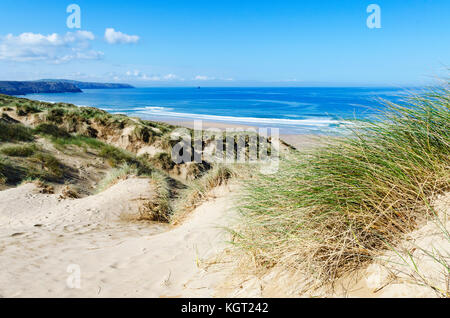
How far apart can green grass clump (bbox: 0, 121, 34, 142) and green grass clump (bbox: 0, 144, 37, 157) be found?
1.27 meters

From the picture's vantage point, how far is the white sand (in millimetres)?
3484

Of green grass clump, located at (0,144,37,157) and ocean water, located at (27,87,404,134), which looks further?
A: green grass clump, located at (0,144,37,157)

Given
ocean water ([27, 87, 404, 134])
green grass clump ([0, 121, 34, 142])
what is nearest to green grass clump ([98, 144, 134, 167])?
green grass clump ([0, 121, 34, 142])

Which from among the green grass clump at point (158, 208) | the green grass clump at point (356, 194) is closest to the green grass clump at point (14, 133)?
the green grass clump at point (158, 208)

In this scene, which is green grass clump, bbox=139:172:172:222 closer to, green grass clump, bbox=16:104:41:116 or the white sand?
the white sand

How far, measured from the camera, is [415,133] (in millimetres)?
3084

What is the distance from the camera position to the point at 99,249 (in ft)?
16.2

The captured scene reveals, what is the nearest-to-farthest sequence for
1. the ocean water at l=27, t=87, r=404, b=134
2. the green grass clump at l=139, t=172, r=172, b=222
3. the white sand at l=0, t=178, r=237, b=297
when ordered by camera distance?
the white sand at l=0, t=178, r=237, b=297 < the ocean water at l=27, t=87, r=404, b=134 < the green grass clump at l=139, t=172, r=172, b=222

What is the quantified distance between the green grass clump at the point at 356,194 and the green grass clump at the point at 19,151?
36.1 ft

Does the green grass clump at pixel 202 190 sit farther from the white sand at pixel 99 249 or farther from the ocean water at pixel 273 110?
the ocean water at pixel 273 110

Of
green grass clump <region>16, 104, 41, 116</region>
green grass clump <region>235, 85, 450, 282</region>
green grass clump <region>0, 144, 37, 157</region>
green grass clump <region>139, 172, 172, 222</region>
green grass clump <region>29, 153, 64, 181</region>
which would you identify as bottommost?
green grass clump <region>139, 172, 172, 222</region>

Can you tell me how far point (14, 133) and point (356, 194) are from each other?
14.4m

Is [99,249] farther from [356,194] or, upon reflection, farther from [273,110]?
[273,110]

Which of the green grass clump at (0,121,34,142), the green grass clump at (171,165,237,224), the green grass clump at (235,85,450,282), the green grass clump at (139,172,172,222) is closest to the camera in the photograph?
the green grass clump at (235,85,450,282)
